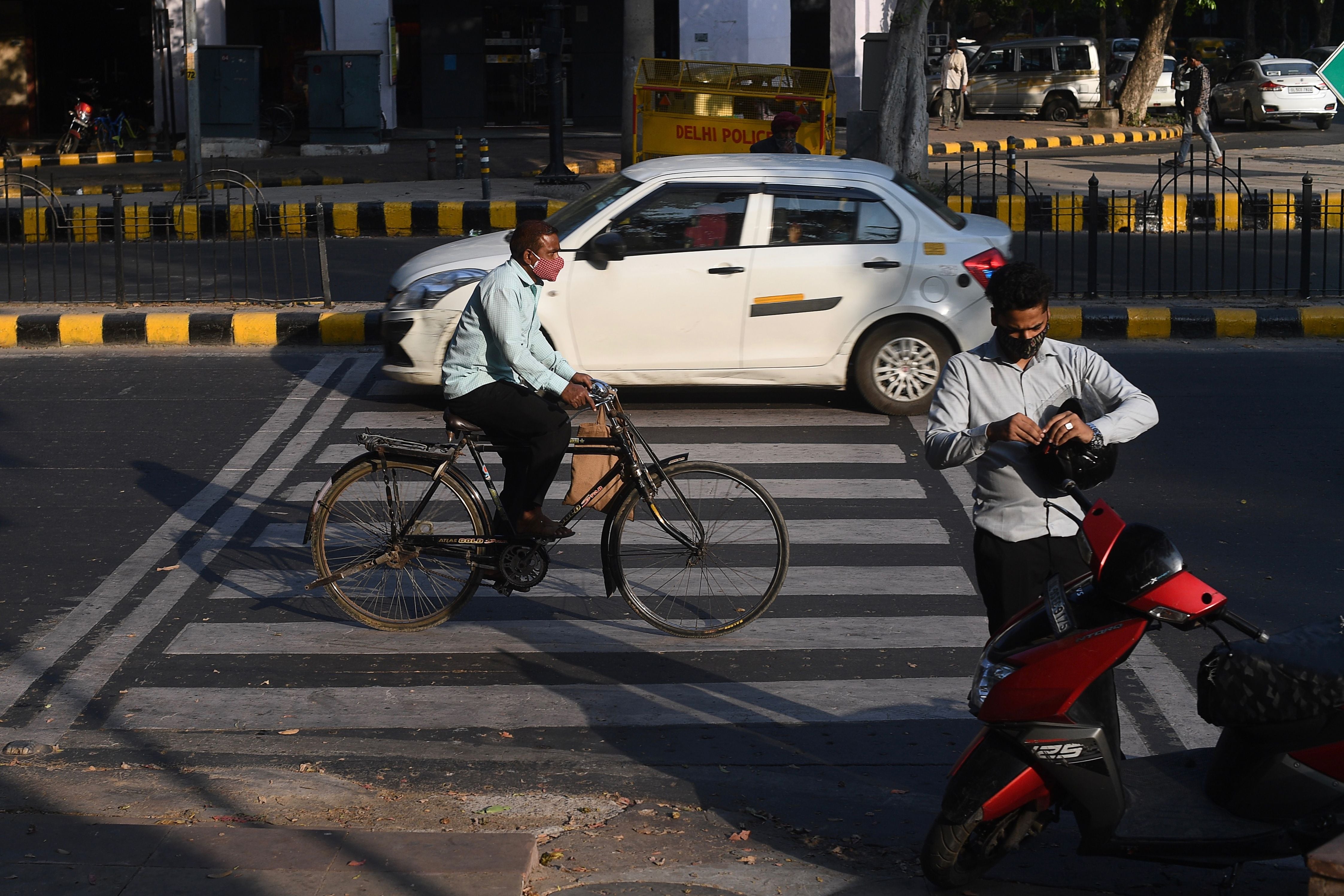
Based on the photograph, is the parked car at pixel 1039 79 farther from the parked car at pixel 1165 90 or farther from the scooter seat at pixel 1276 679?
the scooter seat at pixel 1276 679

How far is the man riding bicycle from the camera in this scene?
5844 millimetres

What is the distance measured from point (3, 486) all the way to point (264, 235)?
9.36 metres

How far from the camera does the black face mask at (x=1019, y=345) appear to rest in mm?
4031

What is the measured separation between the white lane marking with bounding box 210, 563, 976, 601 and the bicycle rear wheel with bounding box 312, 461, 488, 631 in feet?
1.87

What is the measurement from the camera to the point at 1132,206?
55.5 ft

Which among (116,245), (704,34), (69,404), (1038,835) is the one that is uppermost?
(704,34)

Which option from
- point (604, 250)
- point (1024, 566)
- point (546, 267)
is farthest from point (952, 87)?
point (1024, 566)

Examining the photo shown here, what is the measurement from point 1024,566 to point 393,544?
2.88 meters

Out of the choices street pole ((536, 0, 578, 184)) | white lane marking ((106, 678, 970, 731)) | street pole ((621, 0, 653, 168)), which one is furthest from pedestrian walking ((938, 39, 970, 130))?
white lane marking ((106, 678, 970, 731))

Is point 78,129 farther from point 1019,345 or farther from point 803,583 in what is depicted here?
point 1019,345

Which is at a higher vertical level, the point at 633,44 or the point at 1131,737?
the point at 633,44

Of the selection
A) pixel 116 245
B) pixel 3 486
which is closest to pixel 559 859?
pixel 3 486

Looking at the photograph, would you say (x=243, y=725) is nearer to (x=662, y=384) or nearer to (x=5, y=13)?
(x=662, y=384)

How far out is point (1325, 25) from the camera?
152 feet
